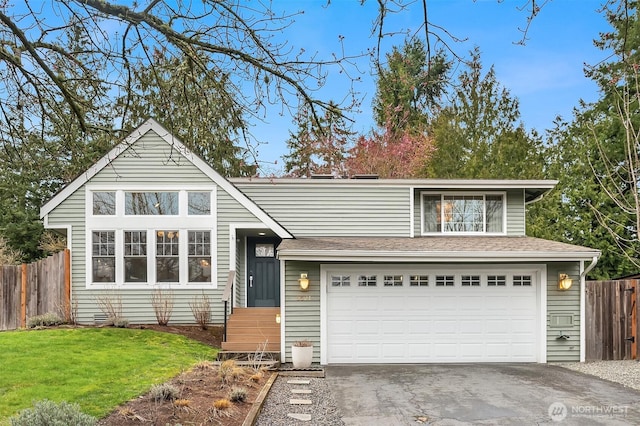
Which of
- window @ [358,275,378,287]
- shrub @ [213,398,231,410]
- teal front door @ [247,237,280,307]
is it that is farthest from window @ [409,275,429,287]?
shrub @ [213,398,231,410]

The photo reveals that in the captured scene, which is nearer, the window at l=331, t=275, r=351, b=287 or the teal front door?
the window at l=331, t=275, r=351, b=287

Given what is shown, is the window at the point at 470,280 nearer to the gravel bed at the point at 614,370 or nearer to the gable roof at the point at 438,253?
the gable roof at the point at 438,253

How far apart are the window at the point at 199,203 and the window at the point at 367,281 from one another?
440cm

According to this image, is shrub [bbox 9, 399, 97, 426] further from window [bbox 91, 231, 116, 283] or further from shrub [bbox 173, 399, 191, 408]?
window [bbox 91, 231, 116, 283]

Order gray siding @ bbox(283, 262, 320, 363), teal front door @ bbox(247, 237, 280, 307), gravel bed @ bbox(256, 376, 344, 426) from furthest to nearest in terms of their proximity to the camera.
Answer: teal front door @ bbox(247, 237, 280, 307)
gray siding @ bbox(283, 262, 320, 363)
gravel bed @ bbox(256, 376, 344, 426)

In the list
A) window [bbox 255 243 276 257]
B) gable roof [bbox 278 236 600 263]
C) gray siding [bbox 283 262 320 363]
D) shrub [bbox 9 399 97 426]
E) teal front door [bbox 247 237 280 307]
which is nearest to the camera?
shrub [bbox 9 399 97 426]

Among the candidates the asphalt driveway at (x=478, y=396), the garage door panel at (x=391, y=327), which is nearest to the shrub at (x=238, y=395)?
the asphalt driveway at (x=478, y=396)

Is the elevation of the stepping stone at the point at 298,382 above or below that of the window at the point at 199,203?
below

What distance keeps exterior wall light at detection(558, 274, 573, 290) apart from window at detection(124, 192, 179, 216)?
9293 millimetres

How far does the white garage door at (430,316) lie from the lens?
1086cm

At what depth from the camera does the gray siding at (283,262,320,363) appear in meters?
10.8

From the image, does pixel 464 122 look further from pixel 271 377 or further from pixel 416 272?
pixel 271 377

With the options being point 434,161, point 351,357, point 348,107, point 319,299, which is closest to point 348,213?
point 319,299

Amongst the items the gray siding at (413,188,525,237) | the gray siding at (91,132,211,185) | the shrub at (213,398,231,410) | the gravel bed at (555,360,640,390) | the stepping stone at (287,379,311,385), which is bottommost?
the gravel bed at (555,360,640,390)
